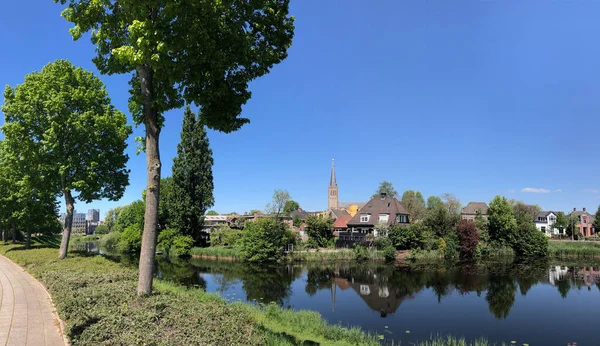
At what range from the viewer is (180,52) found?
721 centimetres

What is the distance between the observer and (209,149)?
4788 cm

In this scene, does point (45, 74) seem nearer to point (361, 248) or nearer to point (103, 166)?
point (103, 166)

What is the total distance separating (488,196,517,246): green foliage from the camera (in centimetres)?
4619

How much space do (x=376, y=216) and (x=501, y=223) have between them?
53.5 ft

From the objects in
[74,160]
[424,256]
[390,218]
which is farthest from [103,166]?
[390,218]

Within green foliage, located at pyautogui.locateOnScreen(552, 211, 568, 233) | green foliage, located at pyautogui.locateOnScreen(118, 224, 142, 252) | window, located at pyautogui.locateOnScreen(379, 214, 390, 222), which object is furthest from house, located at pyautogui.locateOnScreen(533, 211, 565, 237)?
green foliage, located at pyautogui.locateOnScreen(118, 224, 142, 252)

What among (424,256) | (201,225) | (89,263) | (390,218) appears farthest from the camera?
(390,218)

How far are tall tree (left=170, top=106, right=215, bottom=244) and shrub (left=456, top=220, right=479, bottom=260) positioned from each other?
104 feet

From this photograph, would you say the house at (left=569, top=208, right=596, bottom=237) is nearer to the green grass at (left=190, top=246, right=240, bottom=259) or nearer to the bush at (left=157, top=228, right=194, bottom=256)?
the green grass at (left=190, top=246, right=240, bottom=259)

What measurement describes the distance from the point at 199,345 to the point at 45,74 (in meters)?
18.3

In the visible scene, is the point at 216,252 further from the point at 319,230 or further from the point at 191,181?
the point at 319,230

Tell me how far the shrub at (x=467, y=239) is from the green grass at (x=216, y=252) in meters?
26.3

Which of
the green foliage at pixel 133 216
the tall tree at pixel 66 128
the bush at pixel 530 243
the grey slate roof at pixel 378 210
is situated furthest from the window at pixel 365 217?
the tall tree at pixel 66 128

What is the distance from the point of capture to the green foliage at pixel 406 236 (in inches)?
1598
